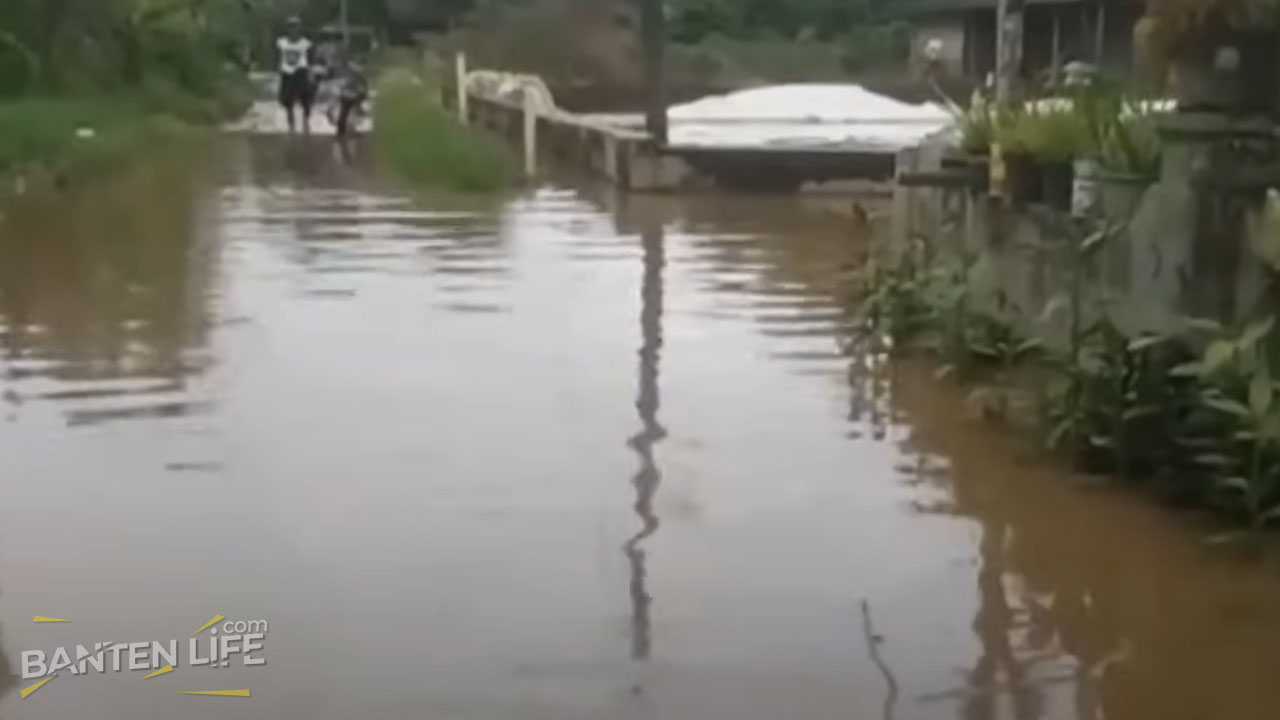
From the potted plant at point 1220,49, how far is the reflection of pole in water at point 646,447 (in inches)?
96.2

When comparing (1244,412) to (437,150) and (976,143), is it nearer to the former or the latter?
(976,143)

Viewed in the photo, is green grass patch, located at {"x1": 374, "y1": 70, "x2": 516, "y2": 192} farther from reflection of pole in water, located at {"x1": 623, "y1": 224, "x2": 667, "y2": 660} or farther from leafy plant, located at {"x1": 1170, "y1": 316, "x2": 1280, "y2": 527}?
leafy plant, located at {"x1": 1170, "y1": 316, "x2": 1280, "y2": 527}

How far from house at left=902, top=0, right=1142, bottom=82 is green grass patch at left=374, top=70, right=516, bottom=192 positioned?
537cm

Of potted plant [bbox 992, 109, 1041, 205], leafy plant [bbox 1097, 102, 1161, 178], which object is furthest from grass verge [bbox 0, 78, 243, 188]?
leafy plant [bbox 1097, 102, 1161, 178]

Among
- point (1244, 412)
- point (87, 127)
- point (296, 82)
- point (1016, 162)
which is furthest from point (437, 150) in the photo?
point (1244, 412)

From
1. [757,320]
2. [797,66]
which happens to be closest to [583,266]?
[757,320]

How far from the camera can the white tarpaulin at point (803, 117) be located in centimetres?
2478

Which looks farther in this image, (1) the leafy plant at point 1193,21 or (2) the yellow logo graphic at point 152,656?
(1) the leafy plant at point 1193,21

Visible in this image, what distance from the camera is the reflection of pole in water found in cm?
596

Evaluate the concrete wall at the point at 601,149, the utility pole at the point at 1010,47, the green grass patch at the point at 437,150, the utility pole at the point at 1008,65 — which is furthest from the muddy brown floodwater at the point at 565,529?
the concrete wall at the point at 601,149

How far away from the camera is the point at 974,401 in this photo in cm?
913

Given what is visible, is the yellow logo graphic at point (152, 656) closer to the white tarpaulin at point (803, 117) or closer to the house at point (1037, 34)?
the house at point (1037, 34)

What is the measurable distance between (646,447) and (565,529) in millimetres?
1320

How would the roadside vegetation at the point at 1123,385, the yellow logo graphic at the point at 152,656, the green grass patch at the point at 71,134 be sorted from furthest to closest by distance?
the green grass patch at the point at 71,134 < the roadside vegetation at the point at 1123,385 < the yellow logo graphic at the point at 152,656
